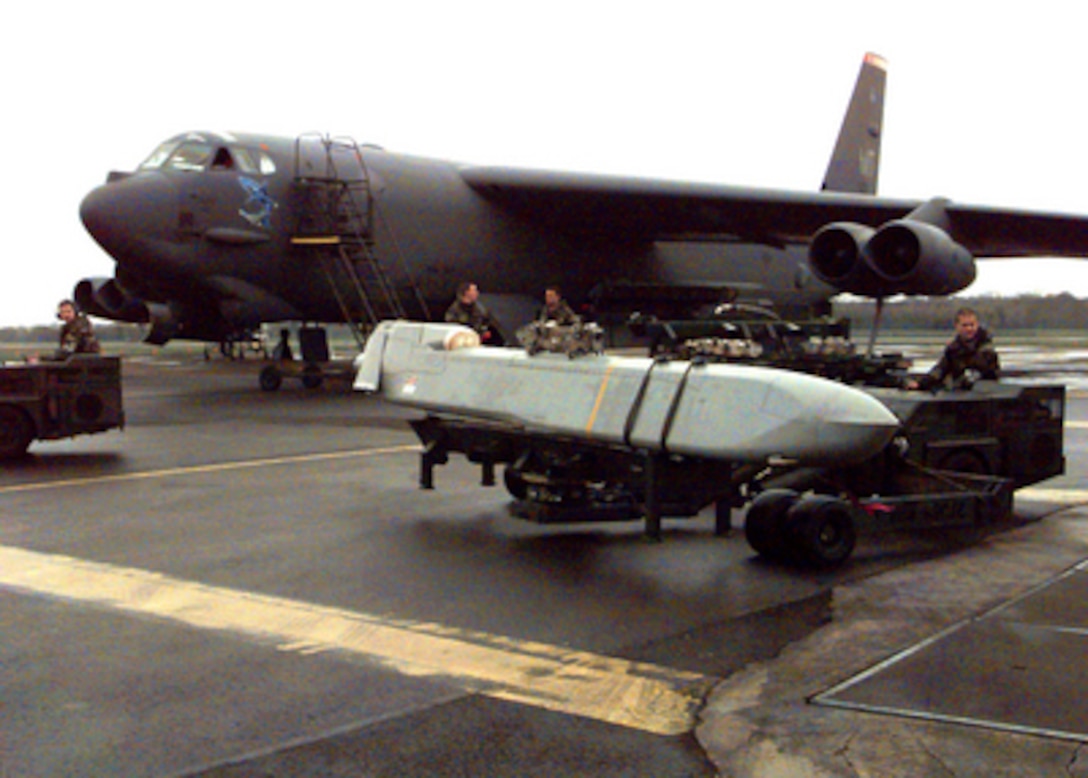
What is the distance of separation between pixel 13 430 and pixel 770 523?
8.08m

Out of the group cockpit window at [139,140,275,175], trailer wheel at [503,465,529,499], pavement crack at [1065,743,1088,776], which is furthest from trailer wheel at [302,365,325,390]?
pavement crack at [1065,743,1088,776]

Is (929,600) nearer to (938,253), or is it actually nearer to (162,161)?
(938,253)

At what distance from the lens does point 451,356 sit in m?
8.70

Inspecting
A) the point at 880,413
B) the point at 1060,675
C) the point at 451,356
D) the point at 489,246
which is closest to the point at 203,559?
the point at 451,356

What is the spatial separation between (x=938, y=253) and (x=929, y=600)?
11192 millimetres

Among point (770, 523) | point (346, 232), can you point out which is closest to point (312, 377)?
point (346, 232)

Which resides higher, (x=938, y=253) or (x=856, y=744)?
(x=938, y=253)

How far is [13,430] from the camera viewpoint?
1138 cm

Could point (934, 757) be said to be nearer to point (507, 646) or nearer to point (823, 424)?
point (507, 646)

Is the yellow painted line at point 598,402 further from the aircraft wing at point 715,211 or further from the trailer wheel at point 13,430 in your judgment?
the aircraft wing at point 715,211

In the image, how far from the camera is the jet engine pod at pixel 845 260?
16.3m

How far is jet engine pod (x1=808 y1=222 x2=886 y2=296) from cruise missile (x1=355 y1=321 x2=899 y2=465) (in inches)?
360

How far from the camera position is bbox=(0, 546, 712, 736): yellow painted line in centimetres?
424

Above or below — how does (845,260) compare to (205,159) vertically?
below
